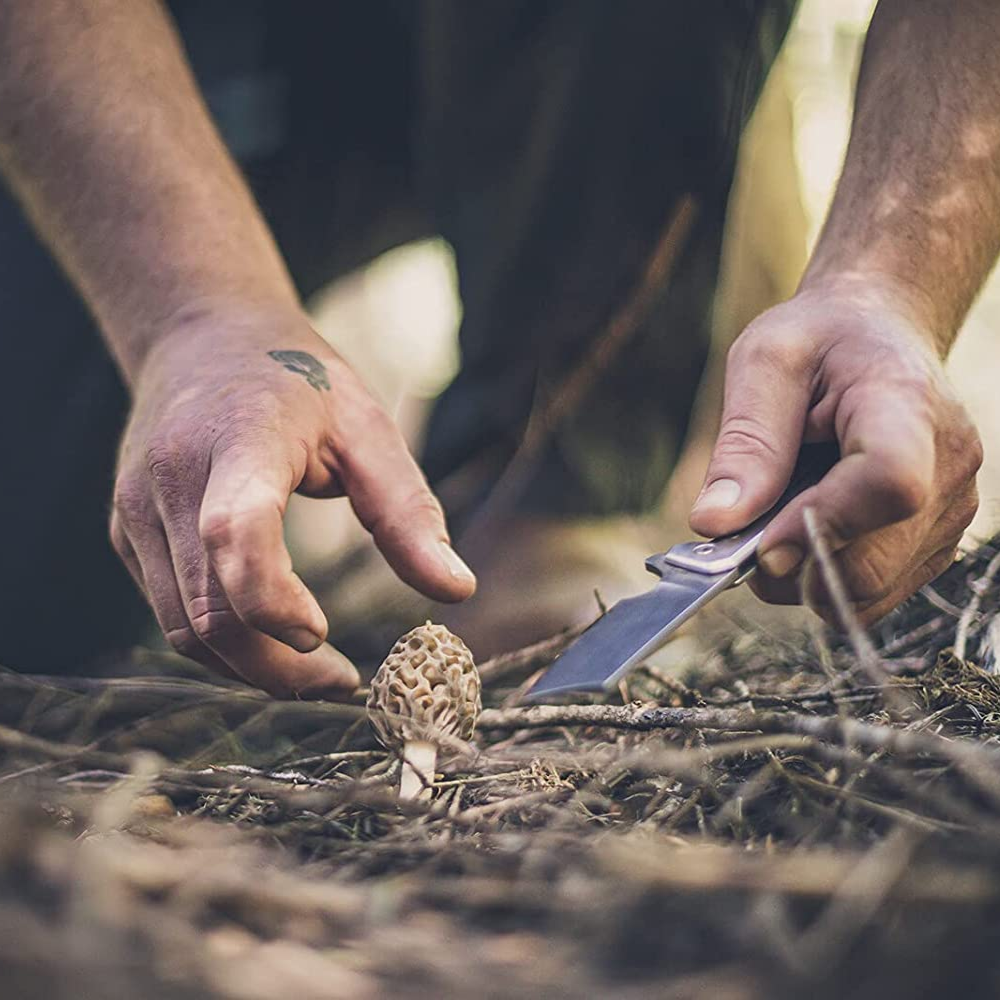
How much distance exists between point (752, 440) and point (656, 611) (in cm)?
24

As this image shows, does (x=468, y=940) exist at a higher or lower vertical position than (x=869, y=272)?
lower

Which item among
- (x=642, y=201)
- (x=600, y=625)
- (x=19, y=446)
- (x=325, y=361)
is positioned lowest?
(x=600, y=625)

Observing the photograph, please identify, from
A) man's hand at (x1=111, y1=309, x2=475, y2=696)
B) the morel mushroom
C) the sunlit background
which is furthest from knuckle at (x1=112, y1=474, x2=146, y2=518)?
the sunlit background

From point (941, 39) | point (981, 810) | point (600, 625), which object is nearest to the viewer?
point (981, 810)

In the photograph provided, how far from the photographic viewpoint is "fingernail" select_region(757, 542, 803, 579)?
811 mm

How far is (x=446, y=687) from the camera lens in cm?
81

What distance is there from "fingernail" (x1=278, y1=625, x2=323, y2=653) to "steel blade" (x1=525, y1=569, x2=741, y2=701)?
24 centimetres

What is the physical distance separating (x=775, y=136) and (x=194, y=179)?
1.74m

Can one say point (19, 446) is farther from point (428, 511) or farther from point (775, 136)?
point (775, 136)

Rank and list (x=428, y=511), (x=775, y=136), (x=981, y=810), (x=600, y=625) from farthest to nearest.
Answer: (x=775, y=136), (x=428, y=511), (x=600, y=625), (x=981, y=810)

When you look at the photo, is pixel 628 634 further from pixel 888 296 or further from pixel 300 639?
pixel 888 296

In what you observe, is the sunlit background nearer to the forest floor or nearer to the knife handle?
the knife handle

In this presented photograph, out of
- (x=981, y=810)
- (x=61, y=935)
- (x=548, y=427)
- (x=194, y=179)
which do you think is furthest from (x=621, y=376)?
(x=61, y=935)

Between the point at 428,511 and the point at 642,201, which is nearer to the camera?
the point at 428,511
